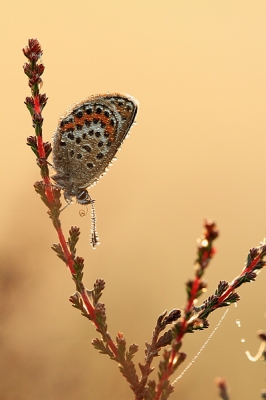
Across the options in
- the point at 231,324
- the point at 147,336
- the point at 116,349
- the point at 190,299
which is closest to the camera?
the point at 190,299

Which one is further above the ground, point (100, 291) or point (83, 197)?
point (83, 197)

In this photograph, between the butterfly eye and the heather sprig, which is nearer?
the heather sprig

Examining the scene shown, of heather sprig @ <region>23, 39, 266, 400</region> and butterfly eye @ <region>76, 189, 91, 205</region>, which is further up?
butterfly eye @ <region>76, 189, 91, 205</region>

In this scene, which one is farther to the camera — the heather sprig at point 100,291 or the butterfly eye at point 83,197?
the butterfly eye at point 83,197

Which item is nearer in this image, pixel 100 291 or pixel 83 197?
pixel 100 291

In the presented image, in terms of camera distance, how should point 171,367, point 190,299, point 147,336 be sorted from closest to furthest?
point 190,299
point 171,367
point 147,336

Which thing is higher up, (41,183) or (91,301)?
(41,183)

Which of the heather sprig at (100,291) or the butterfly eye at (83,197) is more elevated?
the butterfly eye at (83,197)

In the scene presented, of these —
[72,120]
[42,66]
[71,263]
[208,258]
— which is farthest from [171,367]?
[72,120]

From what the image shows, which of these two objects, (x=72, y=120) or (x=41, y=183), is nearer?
(x=41, y=183)

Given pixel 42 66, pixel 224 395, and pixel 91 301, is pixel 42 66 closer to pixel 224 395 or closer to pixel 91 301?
pixel 91 301

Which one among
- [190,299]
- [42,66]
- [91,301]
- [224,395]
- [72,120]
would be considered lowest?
[224,395]
